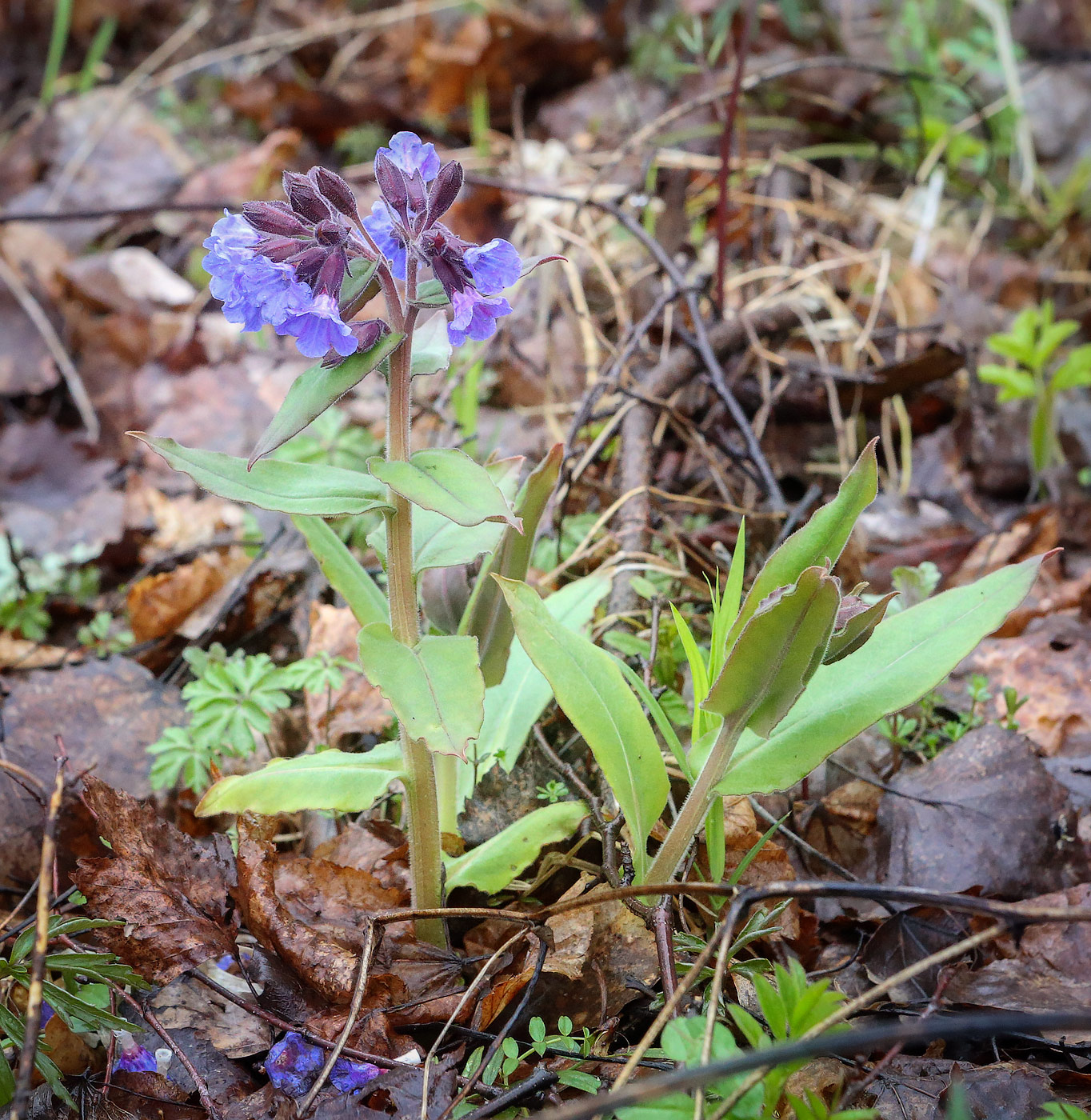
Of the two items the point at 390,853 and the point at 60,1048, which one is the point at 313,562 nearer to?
the point at 390,853

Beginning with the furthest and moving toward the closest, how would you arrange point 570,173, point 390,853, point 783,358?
1. point 570,173
2. point 783,358
3. point 390,853

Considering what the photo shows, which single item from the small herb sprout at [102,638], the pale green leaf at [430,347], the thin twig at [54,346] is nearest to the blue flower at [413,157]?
the pale green leaf at [430,347]

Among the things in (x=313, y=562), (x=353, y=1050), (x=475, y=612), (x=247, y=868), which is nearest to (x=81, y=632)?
(x=313, y=562)

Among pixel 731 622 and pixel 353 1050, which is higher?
pixel 731 622

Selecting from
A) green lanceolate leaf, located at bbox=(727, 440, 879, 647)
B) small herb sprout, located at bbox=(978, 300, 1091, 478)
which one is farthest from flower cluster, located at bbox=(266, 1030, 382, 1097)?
small herb sprout, located at bbox=(978, 300, 1091, 478)

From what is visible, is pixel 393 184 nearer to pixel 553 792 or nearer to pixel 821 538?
pixel 821 538

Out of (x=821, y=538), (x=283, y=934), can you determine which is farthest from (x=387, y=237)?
(x=283, y=934)

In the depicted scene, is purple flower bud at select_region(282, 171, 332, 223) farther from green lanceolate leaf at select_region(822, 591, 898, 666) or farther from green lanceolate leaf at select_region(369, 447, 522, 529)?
green lanceolate leaf at select_region(822, 591, 898, 666)
